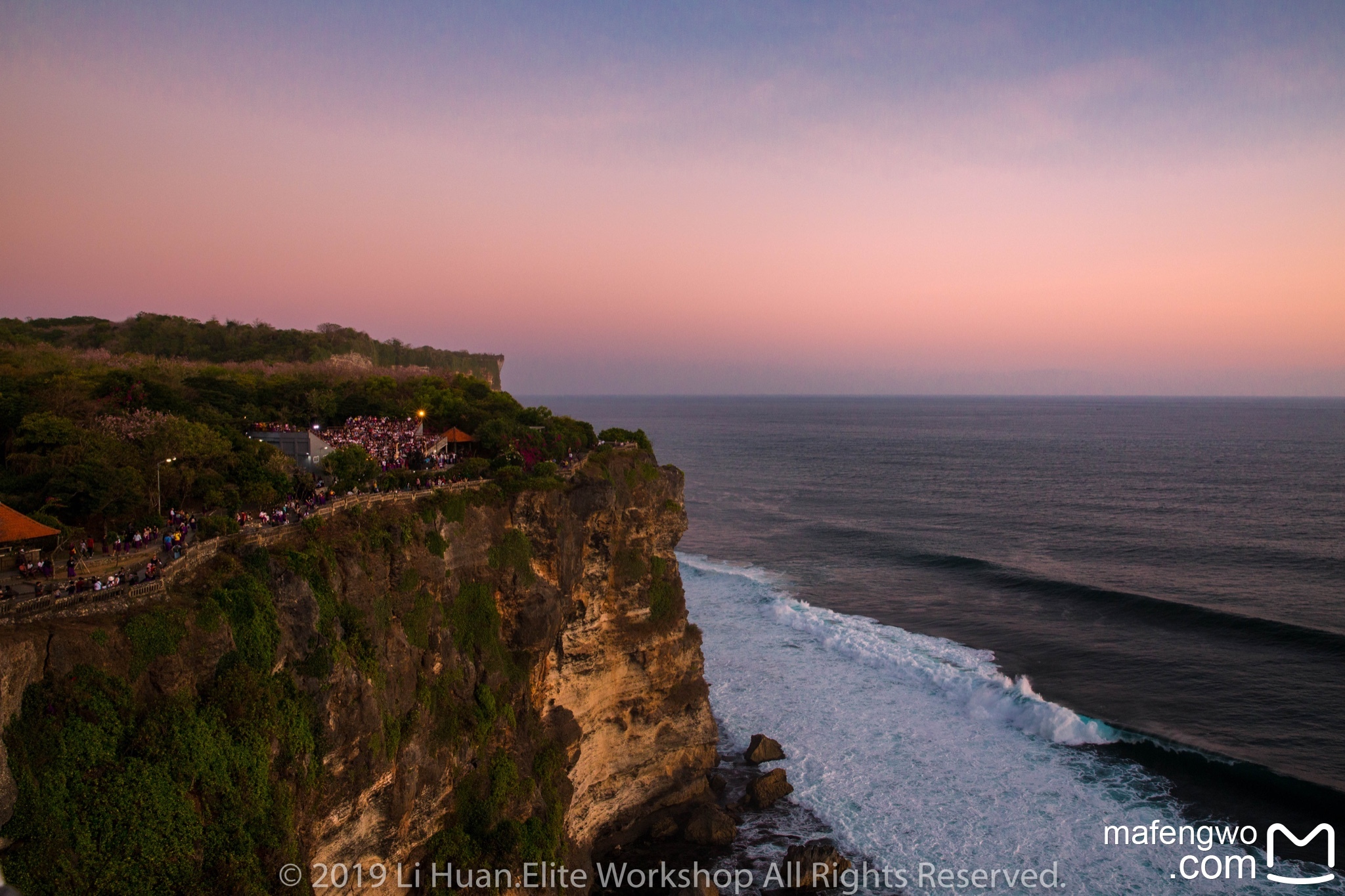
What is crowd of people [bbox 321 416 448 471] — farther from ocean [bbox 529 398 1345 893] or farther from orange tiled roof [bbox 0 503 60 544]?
ocean [bbox 529 398 1345 893]

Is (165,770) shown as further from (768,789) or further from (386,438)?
(386,438)

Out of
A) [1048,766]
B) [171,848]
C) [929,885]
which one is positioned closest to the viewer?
[171,848]

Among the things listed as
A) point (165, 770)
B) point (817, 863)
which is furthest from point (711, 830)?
point (165, 770)

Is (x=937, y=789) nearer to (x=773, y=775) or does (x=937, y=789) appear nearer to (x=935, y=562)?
(x=773, y=775)

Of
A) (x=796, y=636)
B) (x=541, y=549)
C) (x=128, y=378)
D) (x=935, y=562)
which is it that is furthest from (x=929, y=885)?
(x=128, y=378)

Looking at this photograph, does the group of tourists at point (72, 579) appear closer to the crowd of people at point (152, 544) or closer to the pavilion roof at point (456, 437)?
the crowd of people at point (152, 544)
